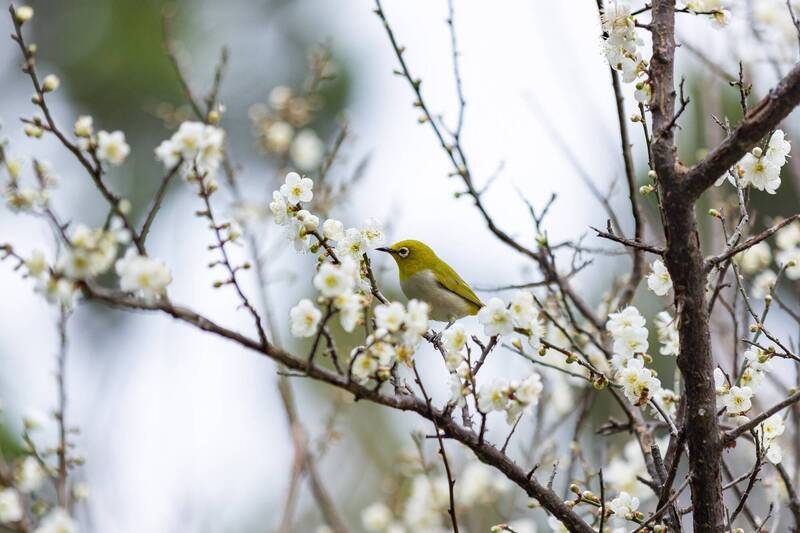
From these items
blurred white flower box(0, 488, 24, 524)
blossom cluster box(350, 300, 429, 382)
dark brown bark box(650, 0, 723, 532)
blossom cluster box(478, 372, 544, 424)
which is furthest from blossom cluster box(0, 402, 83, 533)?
dark brown bark box(650, 0, 723, 532)

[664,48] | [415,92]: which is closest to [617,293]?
[415,92]

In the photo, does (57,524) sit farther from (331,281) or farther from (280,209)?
(280,209)

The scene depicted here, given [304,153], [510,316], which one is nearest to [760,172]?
[510,316]

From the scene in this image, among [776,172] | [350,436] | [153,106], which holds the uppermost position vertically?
[153,106]

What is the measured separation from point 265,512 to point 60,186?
7.73 metres

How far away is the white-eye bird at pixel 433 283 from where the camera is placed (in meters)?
3.64

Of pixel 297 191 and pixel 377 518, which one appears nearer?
pixel 297 191

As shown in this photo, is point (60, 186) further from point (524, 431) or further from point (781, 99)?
point (524, 431)

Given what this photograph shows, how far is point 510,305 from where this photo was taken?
208cm

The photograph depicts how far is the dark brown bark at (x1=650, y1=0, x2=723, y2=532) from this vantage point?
199 cm

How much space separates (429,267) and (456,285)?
0.44 feet

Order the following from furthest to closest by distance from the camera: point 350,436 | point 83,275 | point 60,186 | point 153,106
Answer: point 153,106 < point 350,436 < point 60,186 < point 83,275

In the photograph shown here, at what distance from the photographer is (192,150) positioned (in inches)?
67.9

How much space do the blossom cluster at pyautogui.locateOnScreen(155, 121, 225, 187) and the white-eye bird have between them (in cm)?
189
